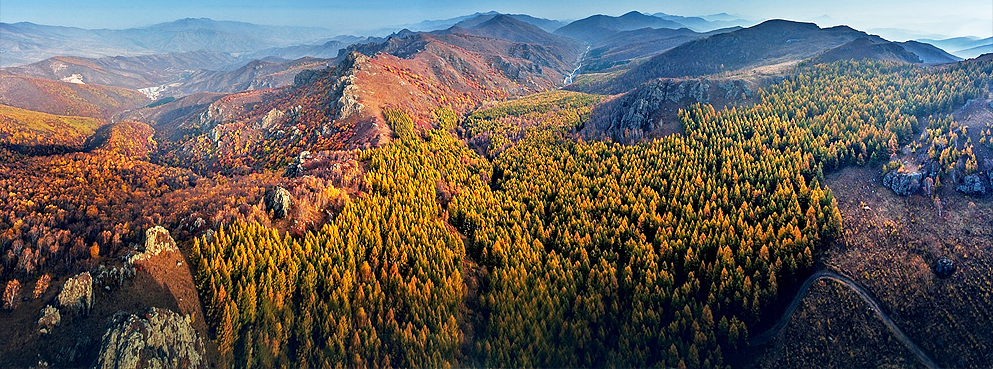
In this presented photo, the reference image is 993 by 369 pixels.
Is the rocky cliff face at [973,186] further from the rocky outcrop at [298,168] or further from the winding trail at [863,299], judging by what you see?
the rocky outcrop at [298,168]

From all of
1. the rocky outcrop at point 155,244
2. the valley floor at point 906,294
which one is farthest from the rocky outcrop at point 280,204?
the valley floor at point 906,294

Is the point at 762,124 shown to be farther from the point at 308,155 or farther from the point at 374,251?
the point at 308,155

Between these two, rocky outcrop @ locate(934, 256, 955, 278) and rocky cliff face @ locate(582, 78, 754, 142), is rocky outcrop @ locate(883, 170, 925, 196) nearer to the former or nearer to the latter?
rocky outcrop @ locate(934, 256, 955, 278)

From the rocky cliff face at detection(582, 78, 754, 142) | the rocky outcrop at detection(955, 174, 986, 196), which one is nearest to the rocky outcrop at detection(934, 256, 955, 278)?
the rocky outcrop at detection(955, 174, 986, 196)

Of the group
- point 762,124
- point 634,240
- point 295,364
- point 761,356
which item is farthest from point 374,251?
point 762,124

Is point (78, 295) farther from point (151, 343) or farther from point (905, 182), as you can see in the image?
point (905, 182)

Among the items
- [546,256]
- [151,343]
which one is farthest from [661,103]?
[151,343]
